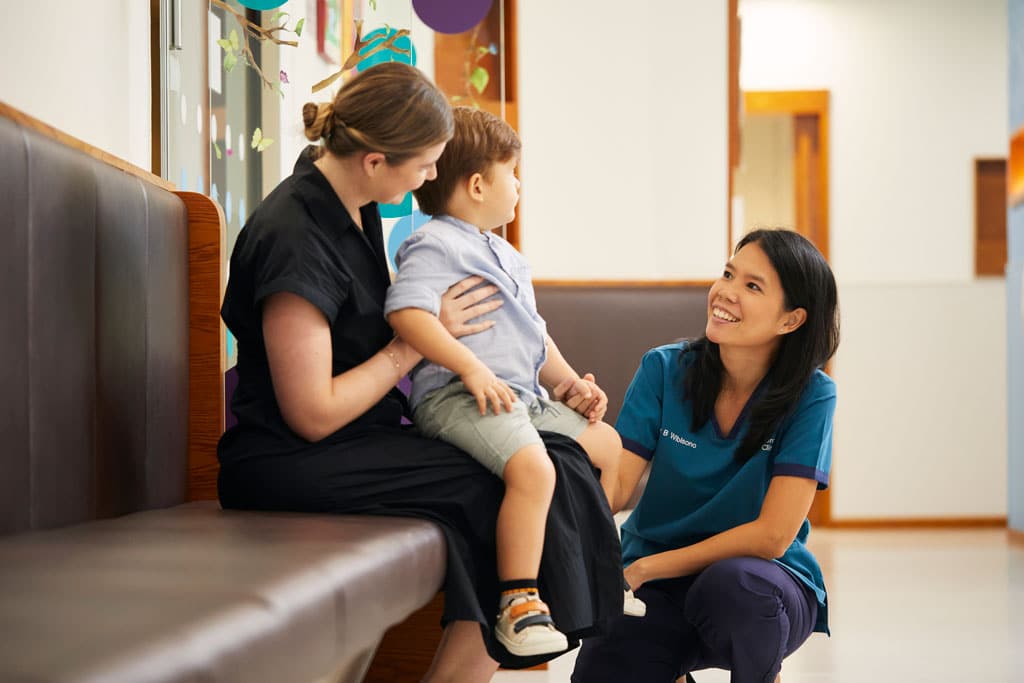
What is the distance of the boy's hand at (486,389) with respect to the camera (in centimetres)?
158

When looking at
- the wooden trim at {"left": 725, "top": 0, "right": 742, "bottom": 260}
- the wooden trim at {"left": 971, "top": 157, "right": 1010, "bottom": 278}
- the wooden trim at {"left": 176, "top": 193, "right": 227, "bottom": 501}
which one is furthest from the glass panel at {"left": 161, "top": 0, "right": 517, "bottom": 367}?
the wooden trim at {"left": 971, "top": 157, "right": 1010, "bottom": 278}

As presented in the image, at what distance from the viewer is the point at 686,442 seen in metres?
2.01

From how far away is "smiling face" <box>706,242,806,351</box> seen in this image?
197 cm

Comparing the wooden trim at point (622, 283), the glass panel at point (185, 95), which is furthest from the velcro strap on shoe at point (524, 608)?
the wooden trim at point (622, 283)

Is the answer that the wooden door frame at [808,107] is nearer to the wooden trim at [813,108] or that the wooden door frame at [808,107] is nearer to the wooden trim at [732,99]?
the wooden trim at [813,108]

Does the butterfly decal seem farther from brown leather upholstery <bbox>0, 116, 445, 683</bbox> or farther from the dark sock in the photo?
the dark sock

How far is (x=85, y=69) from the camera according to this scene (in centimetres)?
224

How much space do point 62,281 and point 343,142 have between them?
436 mm

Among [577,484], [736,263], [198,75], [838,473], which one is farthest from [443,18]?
[838,473]

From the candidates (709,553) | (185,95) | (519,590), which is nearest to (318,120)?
(519,590)

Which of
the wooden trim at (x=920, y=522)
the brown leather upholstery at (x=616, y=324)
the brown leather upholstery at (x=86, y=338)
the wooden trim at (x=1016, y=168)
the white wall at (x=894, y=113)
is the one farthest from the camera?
the white wall at (x=894, y=113)

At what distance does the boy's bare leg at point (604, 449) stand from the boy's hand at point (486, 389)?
0.25 m

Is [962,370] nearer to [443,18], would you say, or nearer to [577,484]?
[443,18]

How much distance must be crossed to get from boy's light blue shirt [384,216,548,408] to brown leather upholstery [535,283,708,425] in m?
1.96
